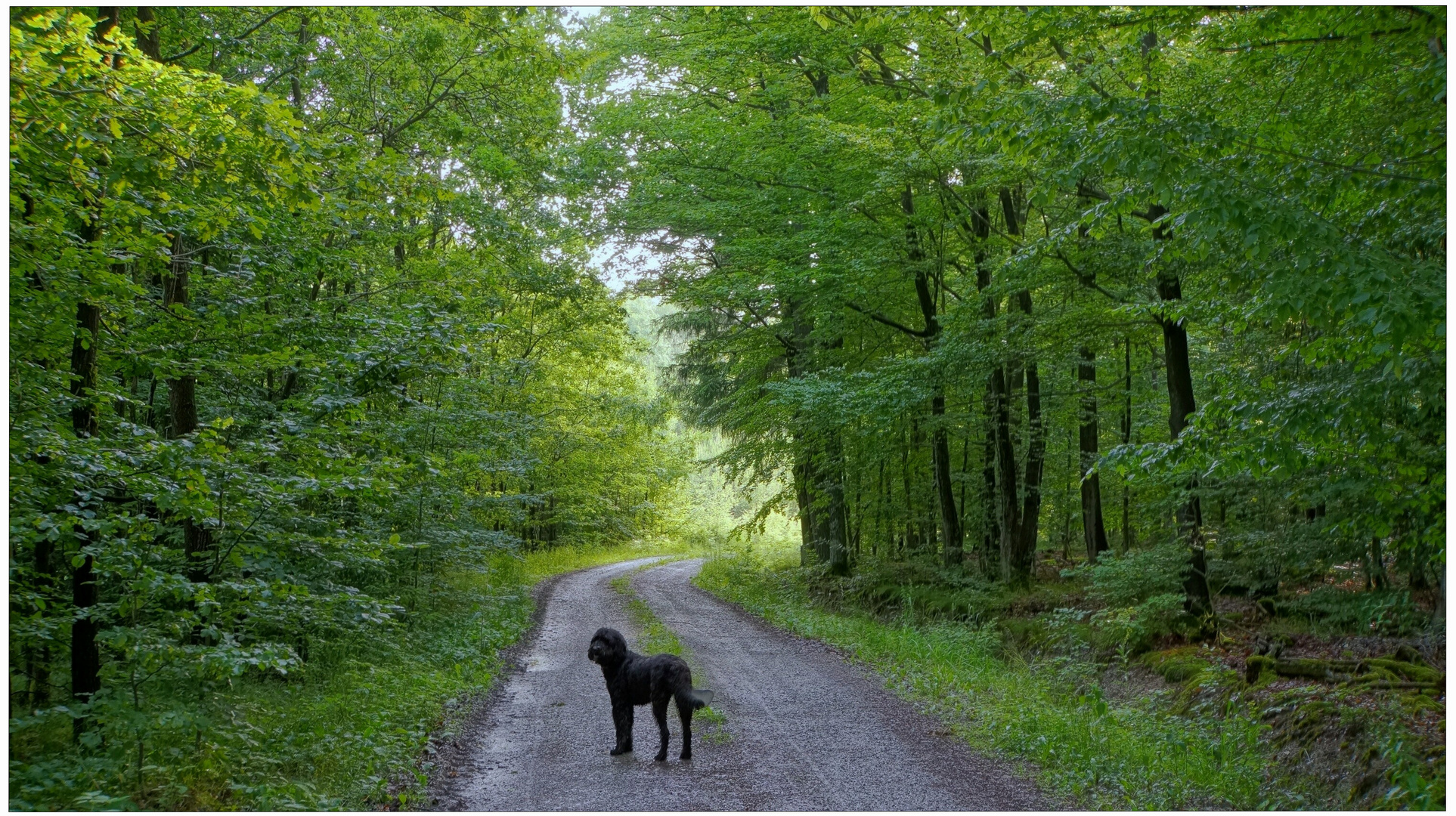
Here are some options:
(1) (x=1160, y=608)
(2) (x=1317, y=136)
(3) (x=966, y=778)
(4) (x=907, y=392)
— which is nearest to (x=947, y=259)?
(4) (x=907, y=392)

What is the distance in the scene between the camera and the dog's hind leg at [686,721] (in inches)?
256

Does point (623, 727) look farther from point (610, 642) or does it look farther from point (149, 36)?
point (149, 36)

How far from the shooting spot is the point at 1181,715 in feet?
27.5

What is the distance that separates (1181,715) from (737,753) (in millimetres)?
4722

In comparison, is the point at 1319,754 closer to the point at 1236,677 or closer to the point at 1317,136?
the point at 1236,677

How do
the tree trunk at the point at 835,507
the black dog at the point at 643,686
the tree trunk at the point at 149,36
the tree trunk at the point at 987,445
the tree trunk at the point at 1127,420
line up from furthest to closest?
the tree trunk at the point at 835,507
the tree trunk at the point at 1127,420
the tree trunk at the point at 987,445
the tree trunk at the point at 149,36
the black dog at the point at 643,686

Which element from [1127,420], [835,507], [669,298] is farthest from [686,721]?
[1127,420]

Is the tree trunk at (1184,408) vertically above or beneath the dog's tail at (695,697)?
above

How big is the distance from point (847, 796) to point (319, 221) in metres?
7.55

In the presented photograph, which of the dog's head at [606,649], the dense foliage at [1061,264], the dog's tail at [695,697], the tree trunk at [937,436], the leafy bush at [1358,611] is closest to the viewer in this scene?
the dense foliage at [1061,264]

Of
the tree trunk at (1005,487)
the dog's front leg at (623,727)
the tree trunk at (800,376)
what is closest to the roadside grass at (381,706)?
the dog's front leg at (623,727)

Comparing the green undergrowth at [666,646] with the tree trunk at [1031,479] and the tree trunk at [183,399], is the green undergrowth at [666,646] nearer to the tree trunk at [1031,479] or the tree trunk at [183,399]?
the tree trunk at [183,399]

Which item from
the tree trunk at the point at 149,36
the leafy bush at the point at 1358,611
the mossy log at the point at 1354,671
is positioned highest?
the tree trunk at the point at 149,36

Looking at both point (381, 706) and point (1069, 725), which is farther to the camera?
point (381, 706)
